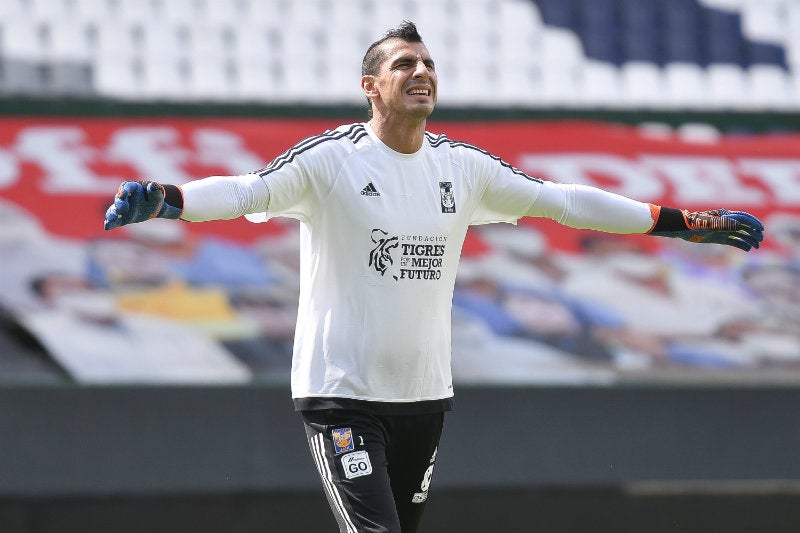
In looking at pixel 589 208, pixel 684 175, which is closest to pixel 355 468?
pixel 589 208

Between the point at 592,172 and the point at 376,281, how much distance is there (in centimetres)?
458

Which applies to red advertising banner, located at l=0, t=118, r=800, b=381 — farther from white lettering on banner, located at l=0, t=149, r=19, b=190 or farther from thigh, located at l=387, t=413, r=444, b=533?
thigh, located at l=387, t=413, r=444, b=533

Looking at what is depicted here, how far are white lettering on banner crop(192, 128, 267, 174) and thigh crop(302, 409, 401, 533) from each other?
4.20 metres

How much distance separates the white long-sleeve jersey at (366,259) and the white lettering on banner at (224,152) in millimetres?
3939

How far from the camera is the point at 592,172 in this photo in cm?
861

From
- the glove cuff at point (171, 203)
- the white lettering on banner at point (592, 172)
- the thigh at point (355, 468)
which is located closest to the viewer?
the glove cuff at point (171, 203)

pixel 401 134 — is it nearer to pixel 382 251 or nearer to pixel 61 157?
pixel 382 251

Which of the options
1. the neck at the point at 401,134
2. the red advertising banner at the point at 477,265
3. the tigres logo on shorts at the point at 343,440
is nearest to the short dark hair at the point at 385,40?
the neck at the point at 401,134

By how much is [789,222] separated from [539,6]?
3372 millimetres

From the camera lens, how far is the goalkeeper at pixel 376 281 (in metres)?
4.26

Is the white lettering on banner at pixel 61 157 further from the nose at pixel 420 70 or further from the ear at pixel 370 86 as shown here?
the nose at pixel 420 70

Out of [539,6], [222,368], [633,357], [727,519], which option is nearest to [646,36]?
[539,6]

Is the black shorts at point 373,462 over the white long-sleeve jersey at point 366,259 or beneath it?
beneath

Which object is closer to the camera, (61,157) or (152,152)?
(61,157)
